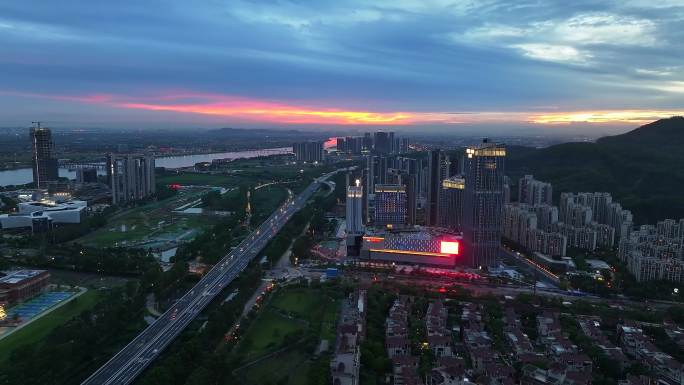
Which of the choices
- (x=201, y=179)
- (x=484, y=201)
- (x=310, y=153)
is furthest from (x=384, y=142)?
(x=484, y=201)

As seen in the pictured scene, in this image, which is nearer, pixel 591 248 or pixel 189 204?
pixel 591 248

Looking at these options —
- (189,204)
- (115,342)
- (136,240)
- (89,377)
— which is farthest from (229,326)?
(189,204)

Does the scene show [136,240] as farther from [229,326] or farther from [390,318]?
[390,318]

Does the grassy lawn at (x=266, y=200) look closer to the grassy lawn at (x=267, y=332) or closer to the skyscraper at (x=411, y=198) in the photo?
the skyscraper at (x=411, y=198)

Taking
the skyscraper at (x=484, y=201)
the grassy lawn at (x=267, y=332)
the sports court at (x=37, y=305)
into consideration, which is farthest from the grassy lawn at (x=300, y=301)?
the skyscraper at (x=484, y=201)

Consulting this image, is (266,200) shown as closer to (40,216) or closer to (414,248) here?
(40,216)

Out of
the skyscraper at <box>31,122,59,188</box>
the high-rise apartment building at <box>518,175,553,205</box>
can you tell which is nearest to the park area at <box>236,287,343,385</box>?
the high-rise apartment building at <box>518,175,553,205</box>
